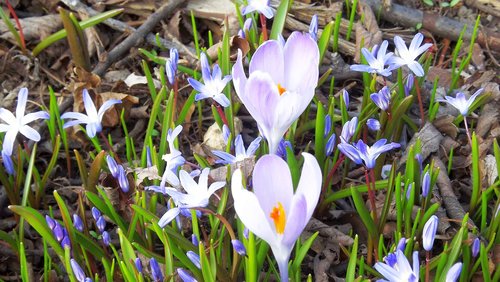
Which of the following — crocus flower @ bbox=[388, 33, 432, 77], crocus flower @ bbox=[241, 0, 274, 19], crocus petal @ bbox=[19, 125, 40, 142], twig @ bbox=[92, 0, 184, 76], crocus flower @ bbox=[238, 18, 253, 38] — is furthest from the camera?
twig @ bbox=[92, 0, 184, 76]

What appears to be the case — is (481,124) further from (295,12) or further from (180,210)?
(180,210)

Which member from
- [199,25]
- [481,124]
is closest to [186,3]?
[199,25]

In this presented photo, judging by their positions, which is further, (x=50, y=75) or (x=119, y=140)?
(x=50, y=75)

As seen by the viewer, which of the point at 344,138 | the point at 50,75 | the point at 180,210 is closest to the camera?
the point at 180,210

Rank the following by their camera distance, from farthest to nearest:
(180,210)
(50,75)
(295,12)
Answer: (295,12), (50,75), (180,210)

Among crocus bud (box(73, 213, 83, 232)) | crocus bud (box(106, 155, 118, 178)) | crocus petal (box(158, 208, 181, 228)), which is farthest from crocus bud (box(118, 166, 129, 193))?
crocus petal (box(158, 208, 181, 228))

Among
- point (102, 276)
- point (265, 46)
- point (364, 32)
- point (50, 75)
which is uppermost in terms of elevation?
point (265, 46)

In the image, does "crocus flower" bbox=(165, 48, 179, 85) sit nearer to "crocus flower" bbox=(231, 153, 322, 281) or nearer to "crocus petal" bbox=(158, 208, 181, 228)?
"crocus petal" bbox=(158, 208, 181, 228)
